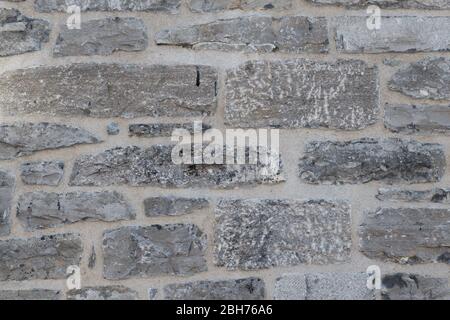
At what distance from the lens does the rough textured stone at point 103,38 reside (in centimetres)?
247

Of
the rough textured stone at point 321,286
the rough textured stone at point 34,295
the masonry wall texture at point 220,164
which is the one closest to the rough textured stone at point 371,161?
the masonry wall texture at point 220,164

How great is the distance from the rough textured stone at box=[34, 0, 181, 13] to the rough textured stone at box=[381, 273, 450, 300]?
1139mm

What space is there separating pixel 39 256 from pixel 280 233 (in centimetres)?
79

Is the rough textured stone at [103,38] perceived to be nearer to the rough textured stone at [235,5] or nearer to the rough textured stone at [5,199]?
the rough textured stone at [235,5]

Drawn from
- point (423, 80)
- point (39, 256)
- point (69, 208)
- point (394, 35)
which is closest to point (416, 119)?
point (423, 80)

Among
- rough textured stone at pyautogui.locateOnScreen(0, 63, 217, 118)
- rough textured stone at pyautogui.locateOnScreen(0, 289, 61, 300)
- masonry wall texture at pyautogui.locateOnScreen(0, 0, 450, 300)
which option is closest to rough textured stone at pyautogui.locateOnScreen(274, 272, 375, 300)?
masonry wall texture at pyautogui.locateOnScreen(0, 0, 450, 300)

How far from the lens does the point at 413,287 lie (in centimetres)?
242

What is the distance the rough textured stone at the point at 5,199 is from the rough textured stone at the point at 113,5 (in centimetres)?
57

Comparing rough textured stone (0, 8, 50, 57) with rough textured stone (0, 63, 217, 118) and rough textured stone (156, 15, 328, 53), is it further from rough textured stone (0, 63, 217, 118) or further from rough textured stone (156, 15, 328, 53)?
rough textured stone (156, 15, 328, 53)

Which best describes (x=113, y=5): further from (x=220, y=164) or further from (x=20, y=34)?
(x=220, y=164)

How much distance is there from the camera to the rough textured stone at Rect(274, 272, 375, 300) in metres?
2.40

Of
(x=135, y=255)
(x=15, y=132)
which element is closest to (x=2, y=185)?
(x=15, y=132)
